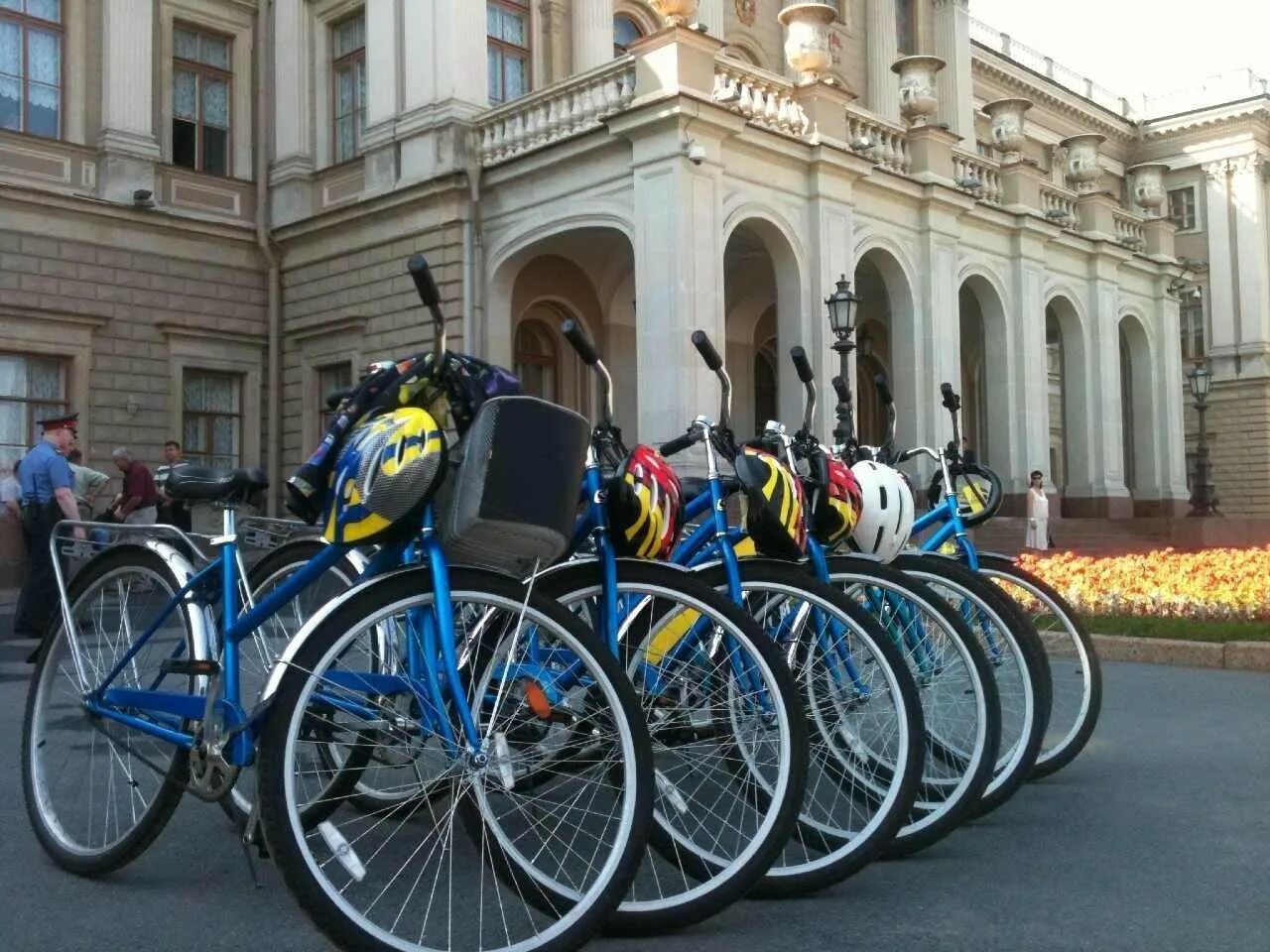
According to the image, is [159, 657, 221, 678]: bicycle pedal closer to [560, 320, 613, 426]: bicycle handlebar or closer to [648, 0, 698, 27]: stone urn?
[560, 320, 613, 426]: bicycle handlebar

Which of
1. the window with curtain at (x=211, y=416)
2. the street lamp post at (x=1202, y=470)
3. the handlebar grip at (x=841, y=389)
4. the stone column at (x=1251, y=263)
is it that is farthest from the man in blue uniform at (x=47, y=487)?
the stone column at (x=1251, y=263)

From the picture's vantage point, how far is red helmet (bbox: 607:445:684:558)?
3652 millimetres

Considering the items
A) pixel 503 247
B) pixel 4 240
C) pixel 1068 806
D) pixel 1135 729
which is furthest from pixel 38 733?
pixel 4 240

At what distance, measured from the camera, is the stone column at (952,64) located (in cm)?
2991

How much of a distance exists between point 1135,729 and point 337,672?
5054 millimetres

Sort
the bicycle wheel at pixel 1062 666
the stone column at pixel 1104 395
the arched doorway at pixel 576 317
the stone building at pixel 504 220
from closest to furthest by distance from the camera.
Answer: the bicycle wheel at pixel 1062 666
the stone building at pixel 504 220
the arched doorway at pixel 576 317
the stone column at pixel 1104 395

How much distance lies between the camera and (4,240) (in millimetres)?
19078

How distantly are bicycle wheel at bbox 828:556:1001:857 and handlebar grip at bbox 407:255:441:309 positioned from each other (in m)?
1.67

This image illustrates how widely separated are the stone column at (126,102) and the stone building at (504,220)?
0.05 m

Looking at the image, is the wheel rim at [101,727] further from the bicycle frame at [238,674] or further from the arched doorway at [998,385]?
the arched doorway at [998,385]

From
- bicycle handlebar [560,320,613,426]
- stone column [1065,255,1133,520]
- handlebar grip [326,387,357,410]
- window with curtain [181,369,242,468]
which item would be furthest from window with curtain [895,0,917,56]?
handlebar grip [326,387,357,410]

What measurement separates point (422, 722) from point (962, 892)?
1696 mm

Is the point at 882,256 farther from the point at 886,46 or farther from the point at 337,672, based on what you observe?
the point at 337,672

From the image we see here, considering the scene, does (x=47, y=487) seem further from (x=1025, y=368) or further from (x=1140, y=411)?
(x=1140, y=411)
